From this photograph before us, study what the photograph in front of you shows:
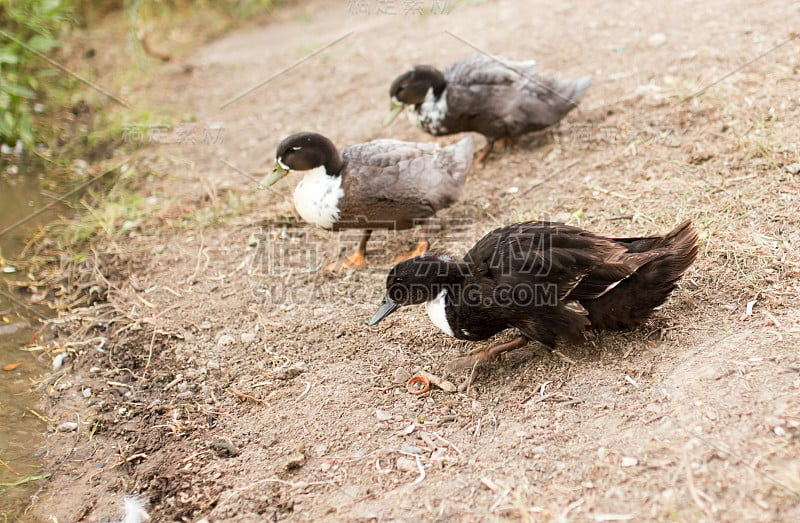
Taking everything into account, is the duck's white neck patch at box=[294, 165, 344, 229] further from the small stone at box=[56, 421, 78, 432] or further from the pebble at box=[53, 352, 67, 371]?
the small stone at box=[56, 421, 78, 432]

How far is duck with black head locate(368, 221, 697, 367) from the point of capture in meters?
3.00

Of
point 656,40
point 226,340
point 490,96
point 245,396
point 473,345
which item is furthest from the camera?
point 656,40

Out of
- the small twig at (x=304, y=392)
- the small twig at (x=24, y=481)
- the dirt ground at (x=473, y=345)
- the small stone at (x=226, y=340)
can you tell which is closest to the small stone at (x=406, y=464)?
the dirt ground at (x=473, y=345)

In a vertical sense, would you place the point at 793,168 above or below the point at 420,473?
above

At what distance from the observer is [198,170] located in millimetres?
5691

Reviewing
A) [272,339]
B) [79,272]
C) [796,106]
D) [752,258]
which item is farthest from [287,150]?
[796,106]

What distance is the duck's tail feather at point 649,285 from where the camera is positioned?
3.01 metres

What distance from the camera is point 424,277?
326cm

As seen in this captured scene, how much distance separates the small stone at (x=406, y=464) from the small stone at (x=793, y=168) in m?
2.90

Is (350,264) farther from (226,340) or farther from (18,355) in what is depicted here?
(18,355)

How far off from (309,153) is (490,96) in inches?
63.1

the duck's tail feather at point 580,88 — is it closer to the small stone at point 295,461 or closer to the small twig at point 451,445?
the small twig at point 451,445

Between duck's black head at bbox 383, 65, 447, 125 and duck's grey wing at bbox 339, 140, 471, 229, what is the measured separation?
86 centimetres

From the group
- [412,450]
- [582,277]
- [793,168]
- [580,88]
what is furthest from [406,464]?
[580,88]
